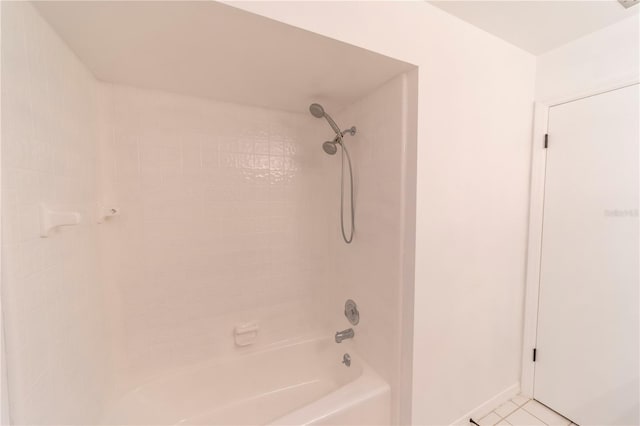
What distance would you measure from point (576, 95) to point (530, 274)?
3.51 feet

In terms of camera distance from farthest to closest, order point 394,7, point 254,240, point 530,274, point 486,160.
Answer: point 254,240, point 530,274, point 486,160, point 394,7

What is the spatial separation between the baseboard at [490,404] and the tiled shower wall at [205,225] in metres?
1.09

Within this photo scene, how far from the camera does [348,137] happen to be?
166cm

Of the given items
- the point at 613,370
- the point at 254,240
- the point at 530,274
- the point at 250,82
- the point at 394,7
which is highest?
the point at 394,7

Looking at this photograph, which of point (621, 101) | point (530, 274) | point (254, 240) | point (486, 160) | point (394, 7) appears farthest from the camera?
point (254, 240)

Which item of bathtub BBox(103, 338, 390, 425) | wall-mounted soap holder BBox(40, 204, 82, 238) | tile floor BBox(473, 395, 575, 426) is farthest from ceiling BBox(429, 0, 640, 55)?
tile floor BBox(473, 395, 575, 426)

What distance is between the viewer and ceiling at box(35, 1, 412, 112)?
2.84ft

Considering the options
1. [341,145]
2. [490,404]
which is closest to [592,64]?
[341,145]

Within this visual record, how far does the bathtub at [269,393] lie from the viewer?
4.19 feet

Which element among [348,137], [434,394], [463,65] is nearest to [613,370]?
[434,394]

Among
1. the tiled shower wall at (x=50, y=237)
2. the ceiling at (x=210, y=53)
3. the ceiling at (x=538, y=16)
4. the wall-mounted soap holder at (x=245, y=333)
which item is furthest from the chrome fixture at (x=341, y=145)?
the tiled shower wall at (x=50, y=237)

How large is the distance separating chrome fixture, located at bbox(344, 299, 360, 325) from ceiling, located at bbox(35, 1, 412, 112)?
128cm

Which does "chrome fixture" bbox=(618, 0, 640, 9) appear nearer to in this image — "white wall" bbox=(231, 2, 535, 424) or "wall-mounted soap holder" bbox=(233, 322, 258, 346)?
"white wall" bbox=(231, 2, 535, 424)

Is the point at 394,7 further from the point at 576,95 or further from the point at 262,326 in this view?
the point at 262,326
